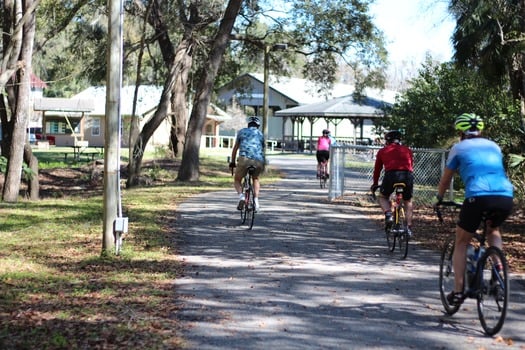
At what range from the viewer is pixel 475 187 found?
6262mm

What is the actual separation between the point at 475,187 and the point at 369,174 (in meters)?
14.3

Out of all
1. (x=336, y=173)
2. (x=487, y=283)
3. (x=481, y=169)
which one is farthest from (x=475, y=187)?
(x=336, y=173)

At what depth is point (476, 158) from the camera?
20.8 feet

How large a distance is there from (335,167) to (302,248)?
8012 mm

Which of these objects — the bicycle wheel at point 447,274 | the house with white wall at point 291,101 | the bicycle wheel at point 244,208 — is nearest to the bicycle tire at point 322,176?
the bicycle wheel at point 244,208

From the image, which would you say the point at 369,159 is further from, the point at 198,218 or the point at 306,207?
the point at 198,218

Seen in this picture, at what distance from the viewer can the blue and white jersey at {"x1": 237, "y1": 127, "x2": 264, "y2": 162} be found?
12.9 meters

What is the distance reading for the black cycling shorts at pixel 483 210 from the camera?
6.19 m

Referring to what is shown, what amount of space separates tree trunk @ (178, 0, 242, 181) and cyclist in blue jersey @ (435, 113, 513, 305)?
19.2m

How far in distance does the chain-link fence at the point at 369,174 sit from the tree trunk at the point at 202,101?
648 centimetres

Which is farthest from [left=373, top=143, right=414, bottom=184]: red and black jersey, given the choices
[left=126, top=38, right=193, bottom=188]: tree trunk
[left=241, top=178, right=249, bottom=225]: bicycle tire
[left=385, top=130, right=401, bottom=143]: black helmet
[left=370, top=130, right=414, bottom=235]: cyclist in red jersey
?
[left=126, top=38, right=193, bottom=188]: tree trunk

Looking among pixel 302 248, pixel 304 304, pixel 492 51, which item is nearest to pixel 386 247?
pixel 302 248

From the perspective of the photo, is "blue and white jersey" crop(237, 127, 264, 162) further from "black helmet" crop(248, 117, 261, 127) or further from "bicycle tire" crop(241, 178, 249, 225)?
"bicycle tire" crop(241, 178, 249, 225)

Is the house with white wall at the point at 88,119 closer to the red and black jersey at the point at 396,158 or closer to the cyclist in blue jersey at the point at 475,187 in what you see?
the red and black jersey at the point at 396,158
